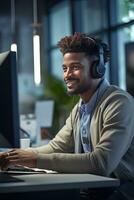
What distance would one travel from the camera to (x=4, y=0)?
805cm

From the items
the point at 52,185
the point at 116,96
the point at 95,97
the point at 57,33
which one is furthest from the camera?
the point at 57,33

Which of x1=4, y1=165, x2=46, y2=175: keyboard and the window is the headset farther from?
the window

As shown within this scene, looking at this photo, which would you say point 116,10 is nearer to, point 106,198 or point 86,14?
point 86,14

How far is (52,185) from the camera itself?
63.2 inches

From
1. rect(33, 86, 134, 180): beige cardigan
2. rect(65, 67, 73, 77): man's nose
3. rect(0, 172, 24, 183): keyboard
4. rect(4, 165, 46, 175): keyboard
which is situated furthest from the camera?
rect(65, 67, 73, 77): man's nose

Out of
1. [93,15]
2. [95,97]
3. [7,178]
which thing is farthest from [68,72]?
[93,15]

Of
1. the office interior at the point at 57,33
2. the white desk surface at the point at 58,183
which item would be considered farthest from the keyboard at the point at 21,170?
the office interior at the point at 57,33

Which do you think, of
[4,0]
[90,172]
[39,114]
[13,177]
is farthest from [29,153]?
[4,0]

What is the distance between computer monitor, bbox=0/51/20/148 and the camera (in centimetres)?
172

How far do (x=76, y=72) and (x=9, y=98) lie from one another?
469mm

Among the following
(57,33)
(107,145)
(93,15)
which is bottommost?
(107,145)

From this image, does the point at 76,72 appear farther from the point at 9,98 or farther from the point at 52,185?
the point at 52,185

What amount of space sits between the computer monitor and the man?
13 cm

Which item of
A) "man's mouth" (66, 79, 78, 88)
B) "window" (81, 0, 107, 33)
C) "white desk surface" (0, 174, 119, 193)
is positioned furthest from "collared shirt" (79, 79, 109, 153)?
"window" (81, 0, 107, 33)
